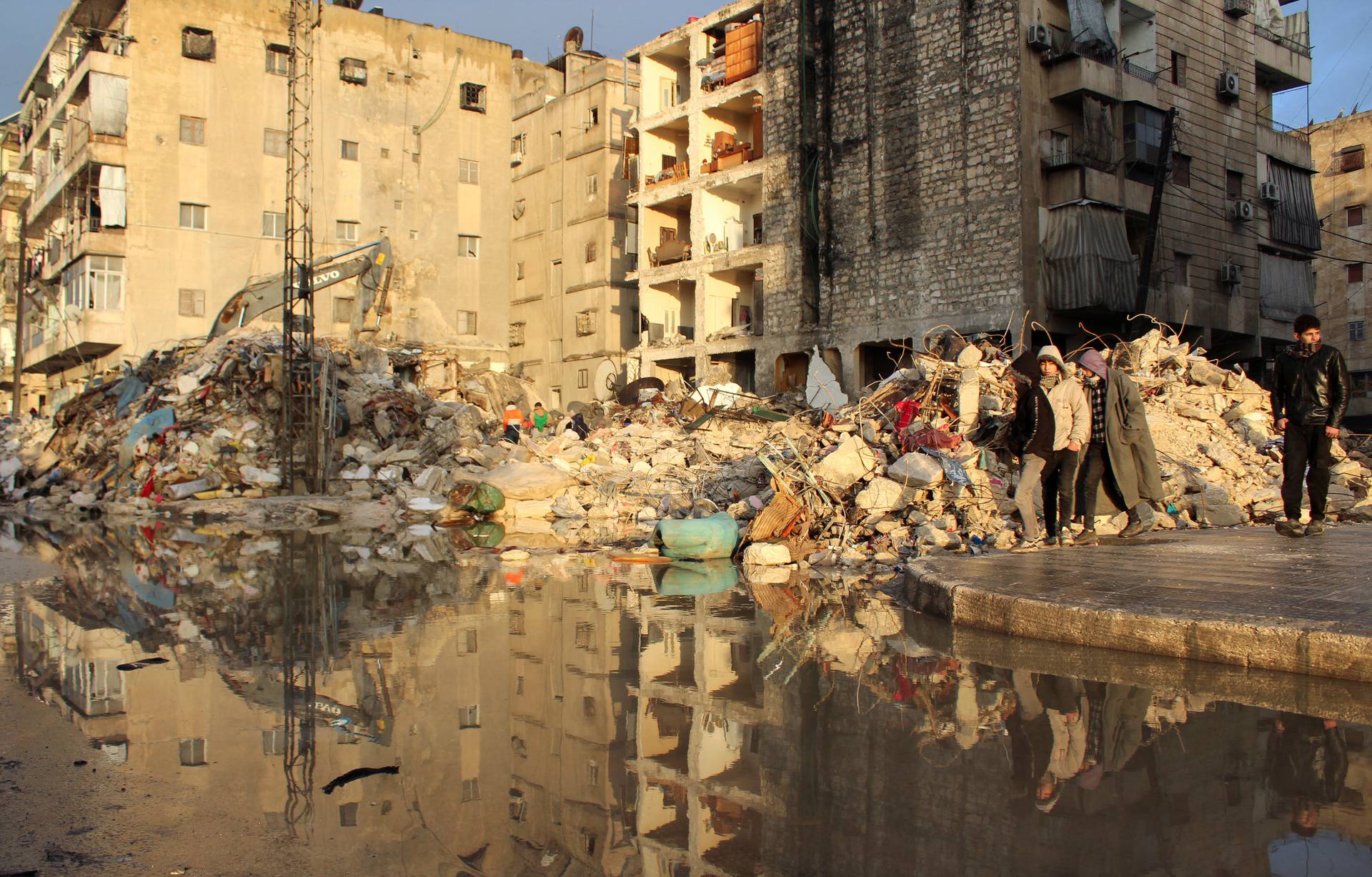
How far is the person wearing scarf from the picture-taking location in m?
8.17

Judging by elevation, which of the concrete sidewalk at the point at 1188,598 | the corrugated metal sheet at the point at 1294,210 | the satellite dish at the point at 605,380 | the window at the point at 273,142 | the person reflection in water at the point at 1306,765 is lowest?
the person reflection in water at the point at 1306,765

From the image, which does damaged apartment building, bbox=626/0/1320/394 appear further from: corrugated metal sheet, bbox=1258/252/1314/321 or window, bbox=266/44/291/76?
window, bbox=266/44/291/76

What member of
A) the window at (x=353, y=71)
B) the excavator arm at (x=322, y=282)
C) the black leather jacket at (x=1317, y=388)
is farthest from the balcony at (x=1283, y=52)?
the window at (x=353, y=71)

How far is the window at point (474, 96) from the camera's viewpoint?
4222 cm

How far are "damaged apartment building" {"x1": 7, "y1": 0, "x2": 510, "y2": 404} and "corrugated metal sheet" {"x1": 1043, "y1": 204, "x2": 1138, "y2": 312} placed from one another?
21.7 meters

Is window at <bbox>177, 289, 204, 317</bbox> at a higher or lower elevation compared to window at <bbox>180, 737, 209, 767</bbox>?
higher

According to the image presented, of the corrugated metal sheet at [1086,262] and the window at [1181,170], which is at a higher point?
the window at [1181,170]

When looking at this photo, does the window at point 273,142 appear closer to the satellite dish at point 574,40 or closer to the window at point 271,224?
the window at point 271,224

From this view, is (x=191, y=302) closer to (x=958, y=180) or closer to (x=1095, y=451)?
(x=958, y=180)

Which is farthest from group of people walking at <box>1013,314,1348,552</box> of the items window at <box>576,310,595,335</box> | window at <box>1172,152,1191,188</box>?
window at <box>576,310,595,335</box>

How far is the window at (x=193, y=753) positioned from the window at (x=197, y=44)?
3878 cm

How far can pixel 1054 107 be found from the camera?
26.5 meters

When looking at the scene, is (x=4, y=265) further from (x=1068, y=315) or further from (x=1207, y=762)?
(x=1207, y=762)

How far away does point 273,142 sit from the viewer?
126 ft
